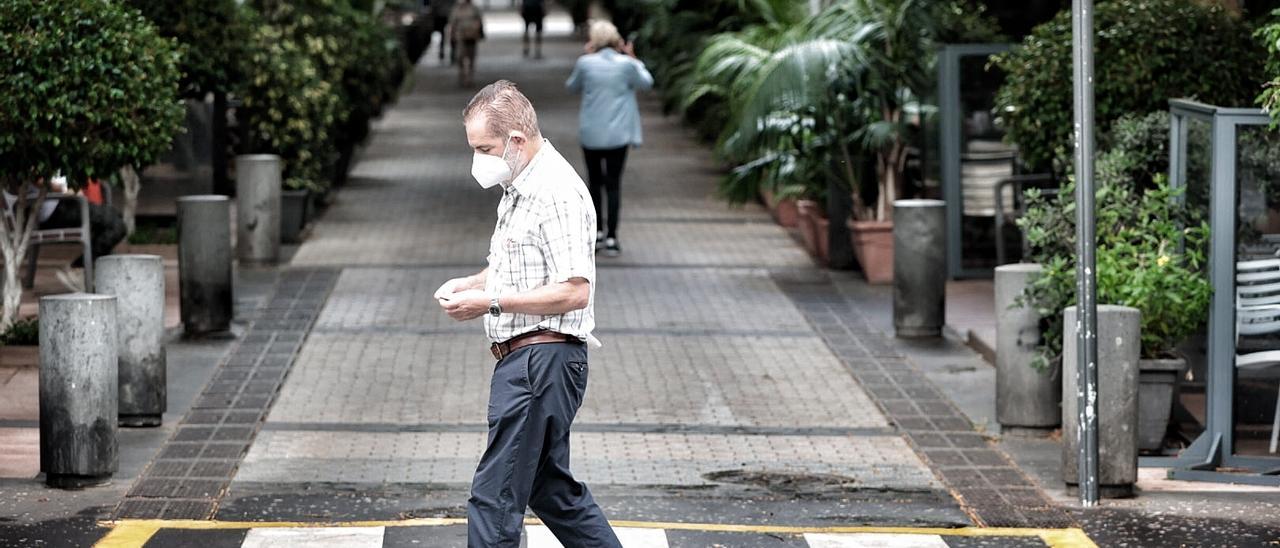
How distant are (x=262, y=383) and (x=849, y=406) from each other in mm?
3150

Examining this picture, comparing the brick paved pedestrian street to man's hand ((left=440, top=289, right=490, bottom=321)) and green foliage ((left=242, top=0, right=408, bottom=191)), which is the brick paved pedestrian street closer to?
green foliage ((left=242, top=0, right=408, bottom=191))

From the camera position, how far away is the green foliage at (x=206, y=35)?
1458 centimetres

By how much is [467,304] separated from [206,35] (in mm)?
9527

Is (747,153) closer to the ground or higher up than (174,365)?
higher up

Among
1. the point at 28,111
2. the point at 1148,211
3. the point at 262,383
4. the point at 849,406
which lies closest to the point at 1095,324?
the point at 1148,211

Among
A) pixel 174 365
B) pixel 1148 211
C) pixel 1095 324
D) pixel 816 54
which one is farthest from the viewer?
pixel 816 54

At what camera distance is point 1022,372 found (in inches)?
380

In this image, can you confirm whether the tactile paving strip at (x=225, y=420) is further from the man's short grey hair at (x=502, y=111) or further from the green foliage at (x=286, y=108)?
the green foliage at (x=286, y=108)

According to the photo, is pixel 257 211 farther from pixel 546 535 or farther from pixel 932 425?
pixel 546 535

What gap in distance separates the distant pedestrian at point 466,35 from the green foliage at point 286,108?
596 inches

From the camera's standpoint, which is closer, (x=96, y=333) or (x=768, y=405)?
(x=96, y=333)

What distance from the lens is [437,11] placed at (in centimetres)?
4412

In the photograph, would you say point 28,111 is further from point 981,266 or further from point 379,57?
point 379,57

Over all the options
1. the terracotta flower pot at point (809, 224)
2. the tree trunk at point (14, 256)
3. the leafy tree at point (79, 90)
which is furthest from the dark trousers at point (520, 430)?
the terracotta flower pot at point (809, 224)
